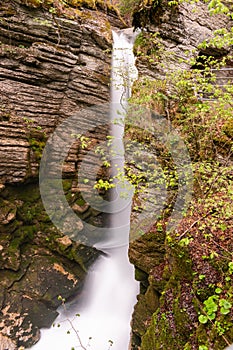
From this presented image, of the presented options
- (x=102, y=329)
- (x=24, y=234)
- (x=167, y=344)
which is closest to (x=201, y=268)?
(x=167, y=344)

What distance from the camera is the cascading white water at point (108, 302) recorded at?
6.06 meters

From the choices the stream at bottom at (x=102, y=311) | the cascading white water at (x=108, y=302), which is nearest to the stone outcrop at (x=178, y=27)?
the cascading white water at (x=108, y=302)

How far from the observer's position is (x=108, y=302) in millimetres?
7008

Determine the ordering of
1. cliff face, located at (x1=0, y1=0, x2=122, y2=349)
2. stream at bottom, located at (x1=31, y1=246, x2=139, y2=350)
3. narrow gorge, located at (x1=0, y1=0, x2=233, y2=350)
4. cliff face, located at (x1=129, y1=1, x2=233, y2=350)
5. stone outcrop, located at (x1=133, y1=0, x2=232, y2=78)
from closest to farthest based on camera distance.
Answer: cliff face, located at (x1=129, y1=1, x2=233, y2=350), narrow gorge, located at (x1=0, y1=0, x2=233, y2=350), stream at bottom, located at (x1=31, y1=246, x2=139, y2=350), cliff face, located at (x1=0, y1=0, x2=122, y2=349), stone outcrop, located at (x1=133, y1=0, x2=232, y2=78)

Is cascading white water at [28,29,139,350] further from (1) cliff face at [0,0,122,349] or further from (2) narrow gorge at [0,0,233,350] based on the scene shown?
(1) cliff face at [0,0,122,349]

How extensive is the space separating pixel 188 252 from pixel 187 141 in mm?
2921

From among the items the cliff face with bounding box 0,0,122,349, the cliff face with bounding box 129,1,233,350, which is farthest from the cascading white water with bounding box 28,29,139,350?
the cliff face with bounding box 129,1,233,350

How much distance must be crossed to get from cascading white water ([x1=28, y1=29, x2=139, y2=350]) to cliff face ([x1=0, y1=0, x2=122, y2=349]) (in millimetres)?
339

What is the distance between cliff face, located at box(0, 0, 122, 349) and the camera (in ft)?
21.5

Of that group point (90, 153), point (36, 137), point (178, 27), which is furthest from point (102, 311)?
point (178, 27)

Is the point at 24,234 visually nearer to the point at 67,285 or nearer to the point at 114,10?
the point at 67,285

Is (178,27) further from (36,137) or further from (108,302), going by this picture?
(108,302)

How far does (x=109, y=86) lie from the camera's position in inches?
332

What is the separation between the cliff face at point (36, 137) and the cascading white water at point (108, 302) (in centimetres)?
34
